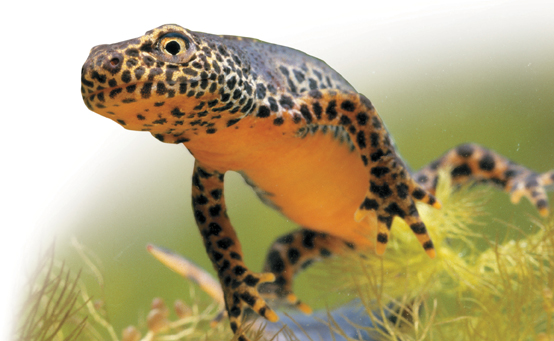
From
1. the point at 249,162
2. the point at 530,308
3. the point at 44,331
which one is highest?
the point at 249,162

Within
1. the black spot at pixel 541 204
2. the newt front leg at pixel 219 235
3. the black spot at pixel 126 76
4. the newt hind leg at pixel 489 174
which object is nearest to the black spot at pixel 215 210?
the newt front leg at pixel 219 235

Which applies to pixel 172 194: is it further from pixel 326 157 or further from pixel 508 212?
pixel 508 212

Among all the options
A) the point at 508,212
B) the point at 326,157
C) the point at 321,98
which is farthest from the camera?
the point at 326,157

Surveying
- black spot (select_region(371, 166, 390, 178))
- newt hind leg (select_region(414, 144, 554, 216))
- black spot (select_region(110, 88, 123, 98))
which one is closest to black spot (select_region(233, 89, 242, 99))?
black spot (select_region(110, 88, 123, 98))

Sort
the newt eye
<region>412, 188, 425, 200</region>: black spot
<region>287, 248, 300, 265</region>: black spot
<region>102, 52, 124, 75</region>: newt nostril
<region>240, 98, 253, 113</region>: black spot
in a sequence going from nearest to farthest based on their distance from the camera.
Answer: <region>102, 52, 124, 75</region>: newt nostril, the newt eye, <region>240, 98, 253, 113</region>: black spot, <region>412, 188, 425, 200</region>: black spot, <region>287, 248, 300, 265</region>: black spot

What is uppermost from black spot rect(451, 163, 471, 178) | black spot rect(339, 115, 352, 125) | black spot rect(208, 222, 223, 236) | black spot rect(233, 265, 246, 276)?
black spot rect(339, 115, 352, 125)

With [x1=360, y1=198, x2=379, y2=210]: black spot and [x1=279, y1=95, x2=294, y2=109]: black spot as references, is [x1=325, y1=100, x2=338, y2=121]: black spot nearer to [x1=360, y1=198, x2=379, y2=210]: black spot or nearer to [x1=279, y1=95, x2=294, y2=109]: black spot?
[x1=279, y1=95, x2=294, y2=109]: black spot

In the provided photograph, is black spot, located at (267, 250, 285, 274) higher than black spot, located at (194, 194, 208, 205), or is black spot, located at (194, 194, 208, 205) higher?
black spot, located at (194, 194, 208, 205)

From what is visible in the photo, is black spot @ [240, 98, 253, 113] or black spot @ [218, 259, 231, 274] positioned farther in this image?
black spot @ [218, 259, 231, 274]

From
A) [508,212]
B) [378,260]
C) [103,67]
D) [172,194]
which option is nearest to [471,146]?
[508,212]
